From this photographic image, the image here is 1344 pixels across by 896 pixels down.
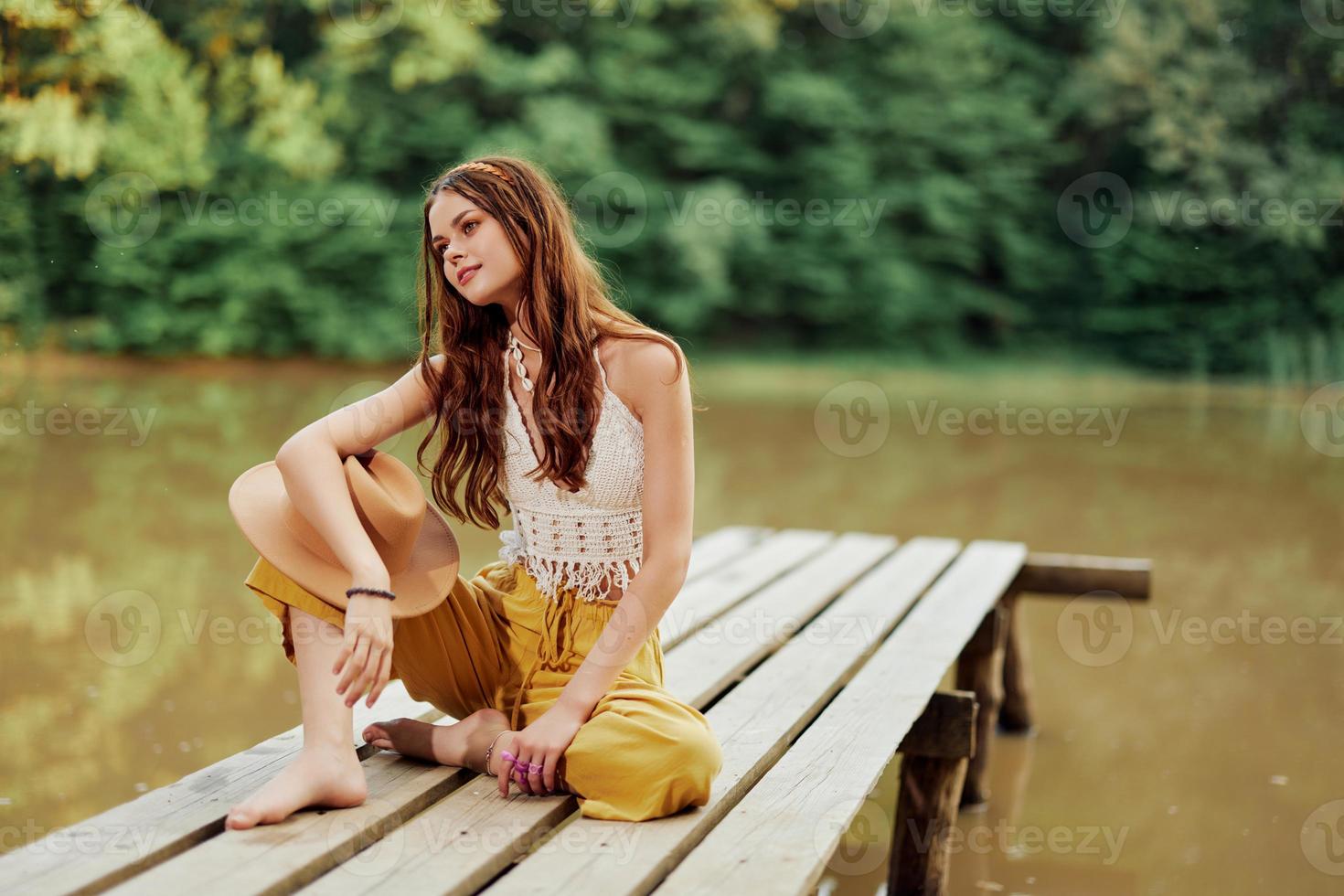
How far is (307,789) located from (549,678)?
16.9 inches

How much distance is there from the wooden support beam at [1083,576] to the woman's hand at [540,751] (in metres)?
2.17

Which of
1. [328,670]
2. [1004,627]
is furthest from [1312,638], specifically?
[328,670]

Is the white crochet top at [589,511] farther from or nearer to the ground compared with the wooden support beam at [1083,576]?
farther from the ground

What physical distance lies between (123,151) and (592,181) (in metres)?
4.82

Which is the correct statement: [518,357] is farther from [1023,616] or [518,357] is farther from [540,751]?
[1023,616]

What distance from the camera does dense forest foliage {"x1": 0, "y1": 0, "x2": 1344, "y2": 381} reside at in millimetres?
12602

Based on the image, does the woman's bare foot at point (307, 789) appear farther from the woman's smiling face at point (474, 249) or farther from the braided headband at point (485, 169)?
the braided headband at point (485, 169)

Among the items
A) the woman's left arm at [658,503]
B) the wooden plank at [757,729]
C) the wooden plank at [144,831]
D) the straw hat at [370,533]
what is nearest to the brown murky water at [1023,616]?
the wooden plank at [757,729]

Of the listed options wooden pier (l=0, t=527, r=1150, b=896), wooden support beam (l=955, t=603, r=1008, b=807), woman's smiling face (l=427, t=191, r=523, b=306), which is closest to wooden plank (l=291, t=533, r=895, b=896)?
wooden pier (l=0, t=527, r=1150, b=896)

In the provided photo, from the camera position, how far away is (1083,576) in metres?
3.59

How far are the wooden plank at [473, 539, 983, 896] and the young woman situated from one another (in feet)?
0.22

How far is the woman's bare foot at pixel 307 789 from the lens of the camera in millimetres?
1606

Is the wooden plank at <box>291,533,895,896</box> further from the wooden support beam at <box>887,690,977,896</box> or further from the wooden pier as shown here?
the wooden support beam at <box>887,690,977,896</box>

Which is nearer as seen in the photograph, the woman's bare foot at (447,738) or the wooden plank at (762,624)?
the woman's bare foot at (447,738)
